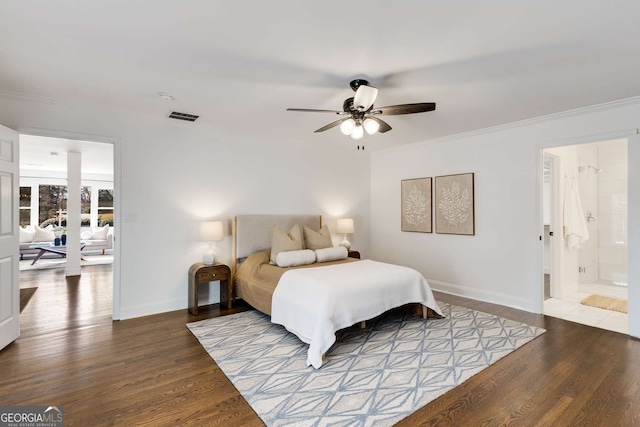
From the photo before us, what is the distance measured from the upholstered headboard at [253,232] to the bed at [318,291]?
0.6 inches

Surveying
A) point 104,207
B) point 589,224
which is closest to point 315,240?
point 589,224

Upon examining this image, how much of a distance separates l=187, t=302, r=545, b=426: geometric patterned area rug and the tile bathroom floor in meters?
0.82

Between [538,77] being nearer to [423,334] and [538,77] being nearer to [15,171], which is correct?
[423,334]

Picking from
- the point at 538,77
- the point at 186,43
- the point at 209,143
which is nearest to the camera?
the point at 186,43

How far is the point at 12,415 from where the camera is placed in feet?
6.52

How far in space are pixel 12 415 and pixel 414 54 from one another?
12.1 ft

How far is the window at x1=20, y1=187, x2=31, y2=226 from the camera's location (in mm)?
8922

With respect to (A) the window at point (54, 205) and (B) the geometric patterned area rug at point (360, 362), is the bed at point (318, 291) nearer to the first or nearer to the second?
(B) the geometric patterned area rug at point (360, 362)

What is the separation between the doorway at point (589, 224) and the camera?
4.77 metres

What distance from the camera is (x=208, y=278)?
399cm

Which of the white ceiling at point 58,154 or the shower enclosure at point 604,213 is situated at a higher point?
the white ceiling at point 58,154

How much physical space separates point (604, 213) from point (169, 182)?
23.7ft

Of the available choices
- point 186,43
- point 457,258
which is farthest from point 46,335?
point 457,258

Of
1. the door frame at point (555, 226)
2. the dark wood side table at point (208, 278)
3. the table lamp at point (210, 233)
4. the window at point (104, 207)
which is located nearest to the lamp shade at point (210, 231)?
the table lamp at point (210, 233)
